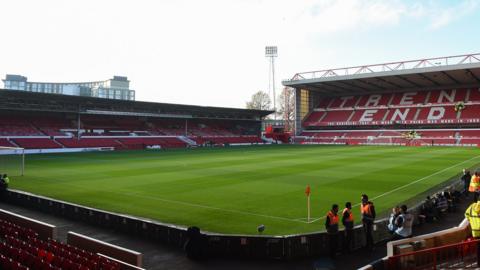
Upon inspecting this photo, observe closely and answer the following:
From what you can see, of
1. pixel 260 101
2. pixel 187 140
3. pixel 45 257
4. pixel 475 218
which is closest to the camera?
pixel 45 257

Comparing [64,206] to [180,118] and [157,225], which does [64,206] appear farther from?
[180,118]

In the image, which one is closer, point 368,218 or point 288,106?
point 368,218

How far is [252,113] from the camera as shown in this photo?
8781cm

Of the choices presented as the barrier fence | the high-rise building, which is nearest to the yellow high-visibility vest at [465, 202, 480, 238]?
the barrier fence

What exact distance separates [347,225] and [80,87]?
446 ft

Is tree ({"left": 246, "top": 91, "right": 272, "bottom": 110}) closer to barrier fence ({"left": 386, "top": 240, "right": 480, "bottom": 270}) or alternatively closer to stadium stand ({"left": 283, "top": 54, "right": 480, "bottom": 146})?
stadium stand ({"left": 283, "top": 54, "right": 480, "bottom": 146})

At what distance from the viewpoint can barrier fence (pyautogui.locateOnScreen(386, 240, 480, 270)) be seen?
27.0 ft

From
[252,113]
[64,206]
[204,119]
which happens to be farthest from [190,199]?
[252,113]

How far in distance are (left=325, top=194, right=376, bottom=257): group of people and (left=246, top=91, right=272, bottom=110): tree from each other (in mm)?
108320

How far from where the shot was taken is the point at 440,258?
8.59m

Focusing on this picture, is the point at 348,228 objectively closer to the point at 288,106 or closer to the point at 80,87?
the point at 288,106

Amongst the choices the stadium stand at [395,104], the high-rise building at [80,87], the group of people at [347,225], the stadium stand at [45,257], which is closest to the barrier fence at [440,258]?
the group of people at [347,225]

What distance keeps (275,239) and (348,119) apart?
7536 centimetres

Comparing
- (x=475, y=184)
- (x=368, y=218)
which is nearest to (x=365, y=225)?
(x=368, y=218)
